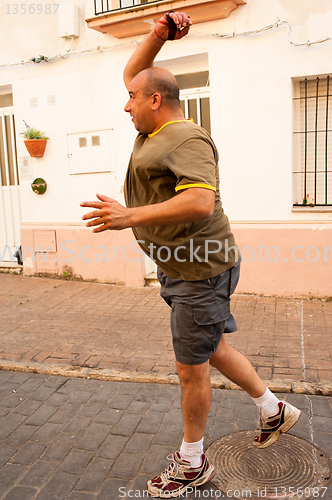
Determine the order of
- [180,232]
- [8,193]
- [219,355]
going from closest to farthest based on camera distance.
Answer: [180,232], [219,355], [8,193]

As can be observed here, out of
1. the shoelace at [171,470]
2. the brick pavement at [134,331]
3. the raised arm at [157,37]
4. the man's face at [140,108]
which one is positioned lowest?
the brick pavement at [134,331]

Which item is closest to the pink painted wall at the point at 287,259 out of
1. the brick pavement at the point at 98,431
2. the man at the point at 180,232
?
the brick pavement at the point at 98,431

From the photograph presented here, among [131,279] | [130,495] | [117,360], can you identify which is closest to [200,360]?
[130,495]

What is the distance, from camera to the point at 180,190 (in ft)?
7.01

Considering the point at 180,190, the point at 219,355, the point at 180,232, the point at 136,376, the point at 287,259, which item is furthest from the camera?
the point at 287,259

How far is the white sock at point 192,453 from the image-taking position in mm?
2494

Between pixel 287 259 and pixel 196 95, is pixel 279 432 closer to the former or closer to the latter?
pixel 287 259

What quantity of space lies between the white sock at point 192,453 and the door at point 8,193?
260 inches

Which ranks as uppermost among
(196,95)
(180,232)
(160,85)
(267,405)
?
(196,95)

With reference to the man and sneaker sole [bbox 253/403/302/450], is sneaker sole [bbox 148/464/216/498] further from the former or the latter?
sneaker sole [bbox 253/403/302/450]

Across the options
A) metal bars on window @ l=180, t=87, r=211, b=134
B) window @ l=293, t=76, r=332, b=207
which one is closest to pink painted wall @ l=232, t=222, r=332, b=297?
window @ l=293, t=76, r=332, b=207

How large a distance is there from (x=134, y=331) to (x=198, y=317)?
111 inches

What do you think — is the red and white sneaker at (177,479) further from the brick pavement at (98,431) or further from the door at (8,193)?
the door at (8,193)

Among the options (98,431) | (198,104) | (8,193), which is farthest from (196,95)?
(98,431)
